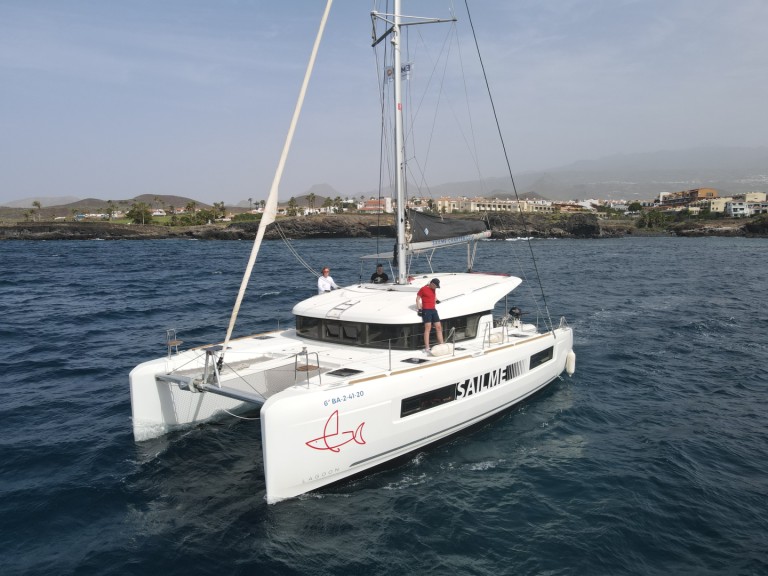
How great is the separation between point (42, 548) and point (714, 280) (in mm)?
37808

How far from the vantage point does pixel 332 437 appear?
803 centimetres

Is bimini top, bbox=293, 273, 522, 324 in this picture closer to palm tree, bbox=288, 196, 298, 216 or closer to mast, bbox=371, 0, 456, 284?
mast, bbox=371, 0, 456, 284

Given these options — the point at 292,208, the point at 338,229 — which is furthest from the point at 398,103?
the point at 292,208

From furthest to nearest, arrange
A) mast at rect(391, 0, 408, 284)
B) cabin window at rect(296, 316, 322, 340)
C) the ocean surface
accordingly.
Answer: mast at rect(391, 0, 408, 284) < cabin window at rect(296, 316, 322, 340) < the ocean surface

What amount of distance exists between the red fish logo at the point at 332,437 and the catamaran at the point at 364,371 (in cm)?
2

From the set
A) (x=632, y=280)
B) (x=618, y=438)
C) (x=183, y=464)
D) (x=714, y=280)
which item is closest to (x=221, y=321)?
(x=183, y=464)

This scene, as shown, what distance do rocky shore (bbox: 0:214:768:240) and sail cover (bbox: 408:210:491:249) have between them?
75.2 metres

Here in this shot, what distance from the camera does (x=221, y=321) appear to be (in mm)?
20969

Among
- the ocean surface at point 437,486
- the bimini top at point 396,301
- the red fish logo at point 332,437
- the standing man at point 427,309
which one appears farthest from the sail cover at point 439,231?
the red fish logo at point 332,437

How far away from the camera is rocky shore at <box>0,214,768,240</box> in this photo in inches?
3634

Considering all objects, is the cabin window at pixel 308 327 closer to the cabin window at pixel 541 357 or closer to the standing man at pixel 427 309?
the standing man at pixel 427 309

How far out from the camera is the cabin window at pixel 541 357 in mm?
12273

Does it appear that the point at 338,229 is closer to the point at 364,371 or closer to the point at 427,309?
the point at 427,309

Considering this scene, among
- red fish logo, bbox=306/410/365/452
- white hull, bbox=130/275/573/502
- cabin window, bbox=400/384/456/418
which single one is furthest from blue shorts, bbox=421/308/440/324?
red fish logo, bbox=306/410/365/452
